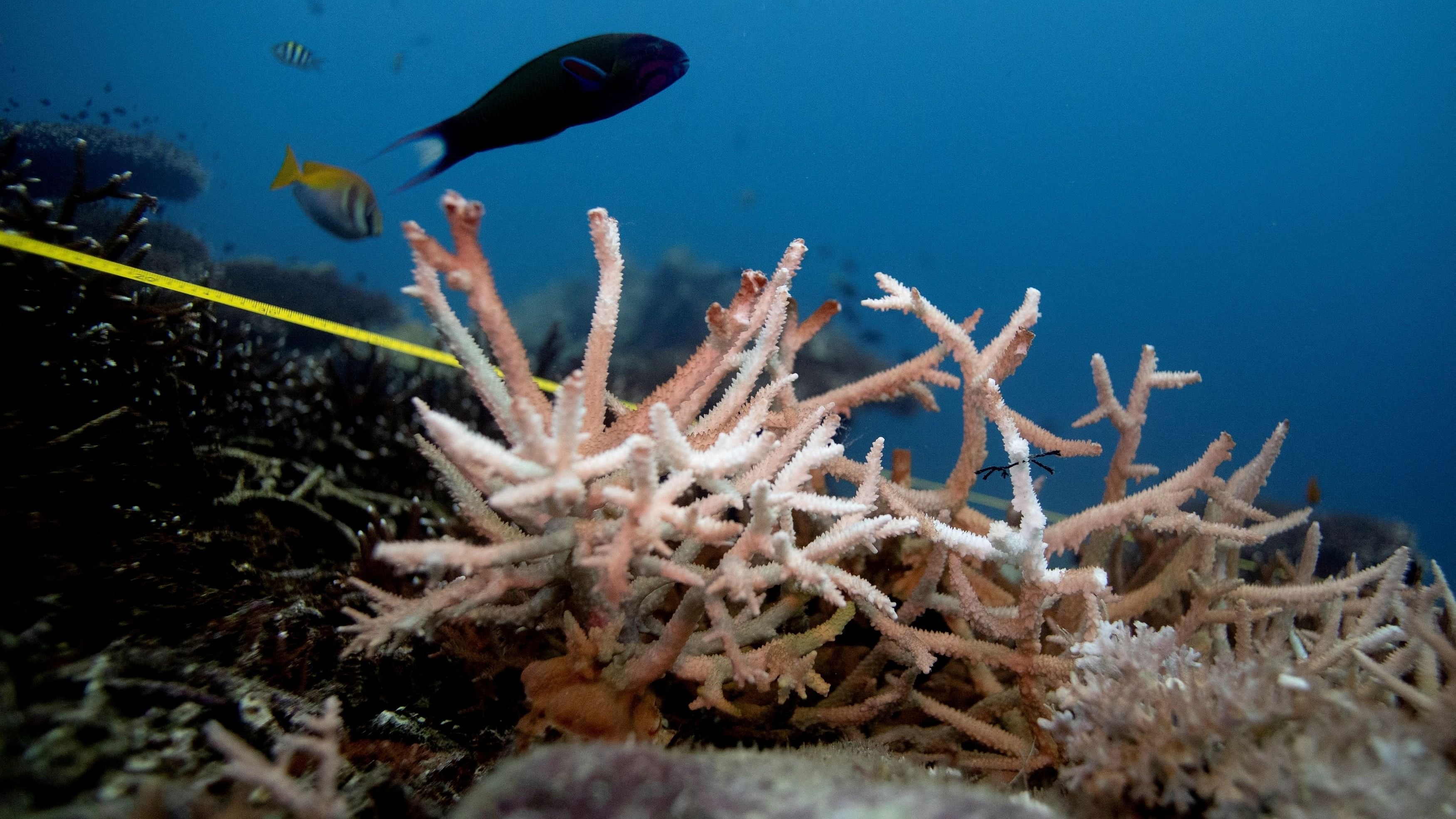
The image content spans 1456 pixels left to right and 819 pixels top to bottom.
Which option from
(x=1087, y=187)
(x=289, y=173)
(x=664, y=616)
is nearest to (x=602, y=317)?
(x=664, y=616)

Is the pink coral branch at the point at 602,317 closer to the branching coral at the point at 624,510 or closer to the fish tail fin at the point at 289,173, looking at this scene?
the branching coral at the point at 624,510

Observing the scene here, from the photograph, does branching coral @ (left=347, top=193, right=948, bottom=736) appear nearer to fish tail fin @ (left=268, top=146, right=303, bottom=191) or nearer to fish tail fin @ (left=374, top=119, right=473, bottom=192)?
fish tail fin @ (left=374, top=119, right=473, bottom=192)

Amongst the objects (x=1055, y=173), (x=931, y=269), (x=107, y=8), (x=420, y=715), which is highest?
(x=107, y=8)

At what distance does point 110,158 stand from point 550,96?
19.0 metres

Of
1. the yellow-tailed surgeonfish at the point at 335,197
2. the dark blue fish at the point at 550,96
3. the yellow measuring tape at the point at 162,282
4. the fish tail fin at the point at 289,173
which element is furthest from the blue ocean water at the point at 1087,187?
the yellow measuring tape at the point at 162,282

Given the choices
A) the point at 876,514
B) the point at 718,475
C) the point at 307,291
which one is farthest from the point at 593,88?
the point at 307,291

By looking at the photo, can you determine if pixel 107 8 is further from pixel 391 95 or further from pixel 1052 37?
pixel 1052 37

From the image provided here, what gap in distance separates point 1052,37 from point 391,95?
67.5 m

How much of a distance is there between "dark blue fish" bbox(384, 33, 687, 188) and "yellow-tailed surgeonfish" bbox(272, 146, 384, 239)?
10.7 ft

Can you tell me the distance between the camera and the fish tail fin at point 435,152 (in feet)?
7.30

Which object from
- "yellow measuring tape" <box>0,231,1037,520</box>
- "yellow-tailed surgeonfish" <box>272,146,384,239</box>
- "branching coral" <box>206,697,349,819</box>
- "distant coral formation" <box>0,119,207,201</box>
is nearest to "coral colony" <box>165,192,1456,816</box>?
"branching coral" <box>206,697,349,819</box>

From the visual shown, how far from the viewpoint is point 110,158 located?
14242mm

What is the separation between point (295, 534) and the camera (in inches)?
→ 101

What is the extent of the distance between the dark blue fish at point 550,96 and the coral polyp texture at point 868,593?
3.60ft
